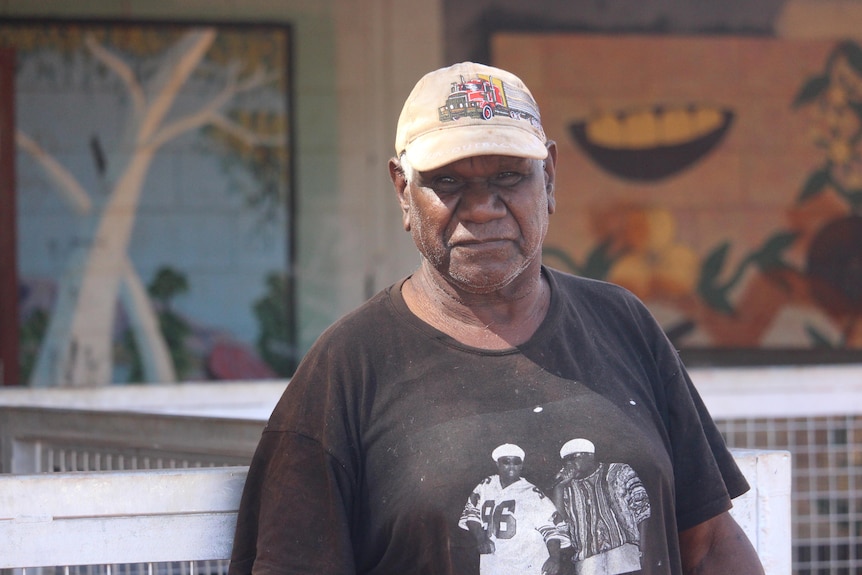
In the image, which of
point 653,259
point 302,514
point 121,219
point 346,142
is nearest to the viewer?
point 302,514

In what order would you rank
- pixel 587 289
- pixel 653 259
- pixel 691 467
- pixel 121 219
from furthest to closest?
pixel 653 259, pixel 121 219, pixel 587 289, pixel 691 467

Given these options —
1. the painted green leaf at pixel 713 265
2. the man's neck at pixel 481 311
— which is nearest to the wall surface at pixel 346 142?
the painted green leaf at pixel 713 265

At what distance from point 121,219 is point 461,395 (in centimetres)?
461

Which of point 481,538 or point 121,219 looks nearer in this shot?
point 481,538

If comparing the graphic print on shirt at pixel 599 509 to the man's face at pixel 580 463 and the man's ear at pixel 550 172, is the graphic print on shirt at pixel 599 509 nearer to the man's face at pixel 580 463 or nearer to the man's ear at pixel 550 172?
the man's face at pixel 580 463

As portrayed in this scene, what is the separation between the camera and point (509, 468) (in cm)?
178

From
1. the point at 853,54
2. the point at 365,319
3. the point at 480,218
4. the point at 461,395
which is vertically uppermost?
the point at 853,54

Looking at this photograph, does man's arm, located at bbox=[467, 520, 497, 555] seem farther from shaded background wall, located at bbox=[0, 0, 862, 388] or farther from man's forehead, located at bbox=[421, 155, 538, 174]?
shaded background wall, located at bbox=[0, 0, 862, 388]

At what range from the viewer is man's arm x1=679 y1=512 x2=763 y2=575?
1.98 meters

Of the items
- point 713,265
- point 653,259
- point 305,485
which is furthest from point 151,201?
point 305,485

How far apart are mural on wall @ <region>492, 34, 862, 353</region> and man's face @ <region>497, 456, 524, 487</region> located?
466 centimetres

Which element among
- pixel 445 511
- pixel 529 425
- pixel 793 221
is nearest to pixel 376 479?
pixel 445 511

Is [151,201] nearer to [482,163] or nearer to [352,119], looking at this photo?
[352,119]

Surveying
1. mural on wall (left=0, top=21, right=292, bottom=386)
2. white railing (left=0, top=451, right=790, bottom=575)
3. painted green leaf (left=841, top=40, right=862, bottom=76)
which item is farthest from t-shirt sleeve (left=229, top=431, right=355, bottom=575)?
painted green leaf (left=841, top=40, right=862, bottom=76)
